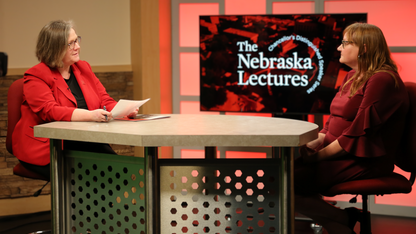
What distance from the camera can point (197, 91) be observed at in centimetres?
409

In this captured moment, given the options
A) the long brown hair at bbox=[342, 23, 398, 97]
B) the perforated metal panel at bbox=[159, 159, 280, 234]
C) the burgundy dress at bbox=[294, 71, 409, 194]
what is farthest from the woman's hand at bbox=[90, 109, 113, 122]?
the long brown hair at bbox=[342, 23, 398, 97]

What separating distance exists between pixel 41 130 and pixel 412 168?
1791 millimetres

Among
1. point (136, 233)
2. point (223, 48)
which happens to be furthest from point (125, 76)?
point (136, 233)

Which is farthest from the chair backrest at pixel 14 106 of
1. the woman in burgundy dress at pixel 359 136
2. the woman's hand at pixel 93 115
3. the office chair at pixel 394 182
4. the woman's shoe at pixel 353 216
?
the woman's shoe at pixel 353 216

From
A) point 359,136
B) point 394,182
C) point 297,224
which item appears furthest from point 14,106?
point 297,224

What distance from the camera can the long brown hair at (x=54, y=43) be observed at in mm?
2385

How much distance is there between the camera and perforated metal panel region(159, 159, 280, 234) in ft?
5.85

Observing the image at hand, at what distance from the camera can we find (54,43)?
7.86 feet

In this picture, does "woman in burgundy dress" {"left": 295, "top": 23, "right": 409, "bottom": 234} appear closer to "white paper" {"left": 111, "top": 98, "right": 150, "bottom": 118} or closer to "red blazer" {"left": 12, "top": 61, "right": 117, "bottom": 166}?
"white paper" {"left": 111, "top": 98, "right": 150, "bottom": 118}

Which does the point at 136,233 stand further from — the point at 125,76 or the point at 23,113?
the point at 125,76

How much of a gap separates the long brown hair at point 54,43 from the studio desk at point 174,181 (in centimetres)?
58

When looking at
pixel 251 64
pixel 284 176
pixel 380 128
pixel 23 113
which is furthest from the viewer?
pixel 251 64

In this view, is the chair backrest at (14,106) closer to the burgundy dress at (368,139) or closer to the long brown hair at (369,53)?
the burgundy dress at (368,139)

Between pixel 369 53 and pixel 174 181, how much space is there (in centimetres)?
122
